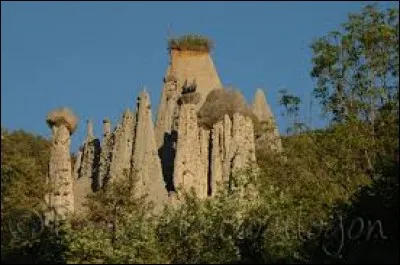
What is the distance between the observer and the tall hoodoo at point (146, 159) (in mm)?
38781

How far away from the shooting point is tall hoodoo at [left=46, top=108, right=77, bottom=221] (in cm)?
3347

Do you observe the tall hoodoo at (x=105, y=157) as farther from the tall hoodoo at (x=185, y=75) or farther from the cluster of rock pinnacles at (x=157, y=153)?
the tall hoodoo at (x=185, y=75)

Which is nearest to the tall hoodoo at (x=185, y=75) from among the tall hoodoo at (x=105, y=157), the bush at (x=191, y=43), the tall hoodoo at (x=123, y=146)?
the bush at (x=191, y=43)

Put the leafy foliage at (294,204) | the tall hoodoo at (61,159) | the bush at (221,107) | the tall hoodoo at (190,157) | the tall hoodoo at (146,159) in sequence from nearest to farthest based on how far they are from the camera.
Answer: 1. the leafy foliage at (294,204)
2. the tall hoodoo at (61,159)
3. the tall hoodoo at (146,159)
4. the tall hoodoo at (190,157)
5. the bush at (221,107)

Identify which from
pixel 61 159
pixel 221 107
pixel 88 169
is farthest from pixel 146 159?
pixel 221 107

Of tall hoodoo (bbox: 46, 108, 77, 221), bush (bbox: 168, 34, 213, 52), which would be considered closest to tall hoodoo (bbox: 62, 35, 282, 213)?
tall hoodoo (bbox: 46, 108, 77, 221)

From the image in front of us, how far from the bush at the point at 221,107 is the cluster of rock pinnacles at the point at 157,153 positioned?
3.09 ft

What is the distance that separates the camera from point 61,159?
34.8m

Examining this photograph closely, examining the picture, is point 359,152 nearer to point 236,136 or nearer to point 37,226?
point 236,136

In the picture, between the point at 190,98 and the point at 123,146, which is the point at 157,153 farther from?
the point at 190,98

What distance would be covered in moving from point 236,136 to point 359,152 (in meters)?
8.30

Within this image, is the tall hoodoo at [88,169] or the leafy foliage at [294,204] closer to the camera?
the leafy foliage at [294,204]

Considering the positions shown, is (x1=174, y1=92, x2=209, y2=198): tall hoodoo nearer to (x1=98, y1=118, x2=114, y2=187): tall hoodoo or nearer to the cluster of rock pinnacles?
the cluster of rock pinnacles

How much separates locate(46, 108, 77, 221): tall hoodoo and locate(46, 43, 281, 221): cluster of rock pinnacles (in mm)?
34
